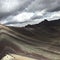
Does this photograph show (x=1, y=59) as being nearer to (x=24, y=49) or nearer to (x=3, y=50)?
(x=3, y=50)

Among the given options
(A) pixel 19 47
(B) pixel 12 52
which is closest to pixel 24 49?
(A) pixel 19 47

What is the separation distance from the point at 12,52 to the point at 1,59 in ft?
22.2

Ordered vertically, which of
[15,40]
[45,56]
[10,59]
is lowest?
[10,59]

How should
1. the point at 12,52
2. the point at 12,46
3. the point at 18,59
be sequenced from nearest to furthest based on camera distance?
the point at 18,59, the point at 12,52, the point at 12,46

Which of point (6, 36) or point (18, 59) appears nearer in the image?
point (18, 59)

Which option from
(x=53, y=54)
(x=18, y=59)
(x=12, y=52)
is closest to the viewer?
(x=18, y=59)

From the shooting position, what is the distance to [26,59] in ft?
270

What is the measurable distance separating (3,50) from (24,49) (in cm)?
1090

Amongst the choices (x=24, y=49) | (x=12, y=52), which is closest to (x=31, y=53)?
(x=24, y=49)

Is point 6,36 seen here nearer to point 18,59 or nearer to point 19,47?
point 19,47

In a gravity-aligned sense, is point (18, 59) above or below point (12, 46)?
below

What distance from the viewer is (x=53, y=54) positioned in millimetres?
102625

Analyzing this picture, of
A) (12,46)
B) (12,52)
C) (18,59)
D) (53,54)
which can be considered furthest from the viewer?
(53,54)

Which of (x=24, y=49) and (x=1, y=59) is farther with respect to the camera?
(x=24, y=49)
